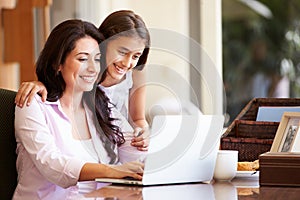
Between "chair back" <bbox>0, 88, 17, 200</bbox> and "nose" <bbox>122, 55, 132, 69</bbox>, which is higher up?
"nose" <bbox>122, 55, 132, 69</bbox>

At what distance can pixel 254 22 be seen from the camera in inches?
405

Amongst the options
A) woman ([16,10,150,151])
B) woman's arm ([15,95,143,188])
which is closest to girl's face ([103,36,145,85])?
woman ([16,10,150,151])

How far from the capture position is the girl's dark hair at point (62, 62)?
220cm

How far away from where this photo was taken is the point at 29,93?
224 centimetres

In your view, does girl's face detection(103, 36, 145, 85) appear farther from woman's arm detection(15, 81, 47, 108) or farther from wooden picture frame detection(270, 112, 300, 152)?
wooden picture frame detection(270, 112, 300, 152)

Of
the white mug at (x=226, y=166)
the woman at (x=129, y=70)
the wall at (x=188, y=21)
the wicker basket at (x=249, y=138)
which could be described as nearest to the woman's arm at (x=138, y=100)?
the woman at (x=129, y=70)

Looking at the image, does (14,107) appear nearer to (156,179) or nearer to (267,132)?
(156,179)

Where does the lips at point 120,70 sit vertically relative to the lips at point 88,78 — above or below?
above

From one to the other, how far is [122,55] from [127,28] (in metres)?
0.13

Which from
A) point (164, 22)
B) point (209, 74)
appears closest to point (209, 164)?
point (209, 74)

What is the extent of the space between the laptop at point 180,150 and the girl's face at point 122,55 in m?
0.19

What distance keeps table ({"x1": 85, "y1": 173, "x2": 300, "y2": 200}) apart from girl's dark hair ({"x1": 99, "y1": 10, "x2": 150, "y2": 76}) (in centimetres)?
34

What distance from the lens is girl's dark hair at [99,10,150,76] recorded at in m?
2.09

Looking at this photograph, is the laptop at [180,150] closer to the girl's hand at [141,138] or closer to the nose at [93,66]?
the girl's hand at [141,138]
